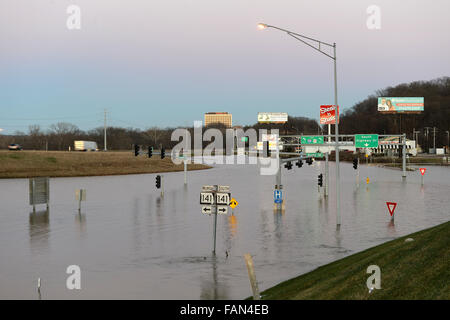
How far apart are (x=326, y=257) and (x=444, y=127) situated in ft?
579

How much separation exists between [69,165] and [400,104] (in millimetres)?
83905

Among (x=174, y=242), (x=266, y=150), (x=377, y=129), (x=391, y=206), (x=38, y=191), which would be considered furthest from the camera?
(x=377, y=129)

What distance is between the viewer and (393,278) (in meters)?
11.9

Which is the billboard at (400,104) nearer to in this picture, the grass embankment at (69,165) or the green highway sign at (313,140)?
the grass embankment at (69,165)

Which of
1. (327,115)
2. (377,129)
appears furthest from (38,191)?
(377,129)

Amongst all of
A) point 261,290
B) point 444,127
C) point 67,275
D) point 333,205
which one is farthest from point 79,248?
point 444,127

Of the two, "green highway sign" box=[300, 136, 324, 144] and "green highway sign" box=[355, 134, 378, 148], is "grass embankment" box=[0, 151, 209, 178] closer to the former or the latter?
"green highway sign" box=[300, 136, 324, 144]

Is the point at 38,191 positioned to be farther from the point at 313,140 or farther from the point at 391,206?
the point at 313,140

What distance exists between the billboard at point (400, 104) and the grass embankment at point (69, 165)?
184ft

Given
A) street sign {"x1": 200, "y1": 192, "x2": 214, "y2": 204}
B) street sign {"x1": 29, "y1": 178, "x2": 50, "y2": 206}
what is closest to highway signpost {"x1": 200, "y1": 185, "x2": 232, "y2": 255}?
street sign {"x1": 200, "y1": 192, "x2": 214, "y2": 204}

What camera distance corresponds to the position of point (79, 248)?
21.1 m

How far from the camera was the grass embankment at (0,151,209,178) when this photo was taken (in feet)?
252

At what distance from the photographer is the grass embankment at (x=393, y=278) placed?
35.6ft
